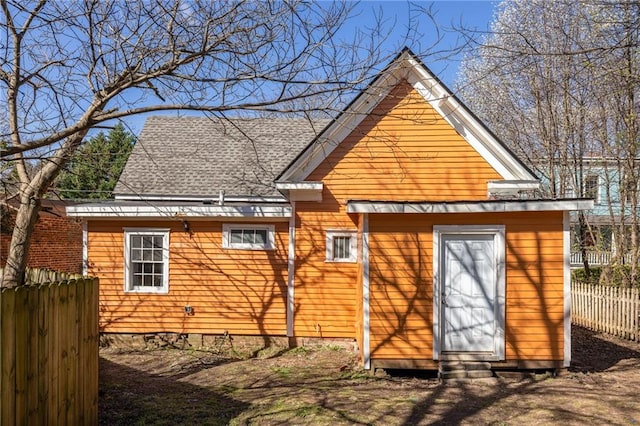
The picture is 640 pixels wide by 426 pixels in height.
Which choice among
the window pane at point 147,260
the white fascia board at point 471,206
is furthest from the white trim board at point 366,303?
the window pane at point 147,260

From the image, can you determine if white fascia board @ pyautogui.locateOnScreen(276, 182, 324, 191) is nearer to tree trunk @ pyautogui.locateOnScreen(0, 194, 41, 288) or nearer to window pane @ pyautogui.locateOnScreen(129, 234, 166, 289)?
window pane @ pyautogui.locateOnScreen(129, 234, 166, 289)

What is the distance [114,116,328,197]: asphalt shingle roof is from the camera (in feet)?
46.1

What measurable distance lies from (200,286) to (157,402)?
14.9ft

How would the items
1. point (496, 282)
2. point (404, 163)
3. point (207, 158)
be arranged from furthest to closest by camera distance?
1. point (207, 158)
2. point (404, 163)
3. point (496, 282)

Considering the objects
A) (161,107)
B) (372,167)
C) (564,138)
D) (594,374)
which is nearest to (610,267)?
(564,138)

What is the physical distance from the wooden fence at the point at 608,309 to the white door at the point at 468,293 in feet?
19.9

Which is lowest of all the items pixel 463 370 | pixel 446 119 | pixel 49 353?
pixel 463 370

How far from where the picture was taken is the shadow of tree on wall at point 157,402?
22.4 feet

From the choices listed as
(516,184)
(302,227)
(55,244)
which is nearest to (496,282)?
(516,184)

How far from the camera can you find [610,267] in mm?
16953

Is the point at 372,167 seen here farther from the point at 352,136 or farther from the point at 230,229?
the point at 230,229

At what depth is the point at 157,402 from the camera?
7648mm

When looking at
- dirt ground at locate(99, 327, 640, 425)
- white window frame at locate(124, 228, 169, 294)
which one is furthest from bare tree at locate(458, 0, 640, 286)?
white window frame at locate(124, 228, 169, 294)

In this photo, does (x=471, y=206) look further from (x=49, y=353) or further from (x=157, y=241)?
(x=157, y=241)
